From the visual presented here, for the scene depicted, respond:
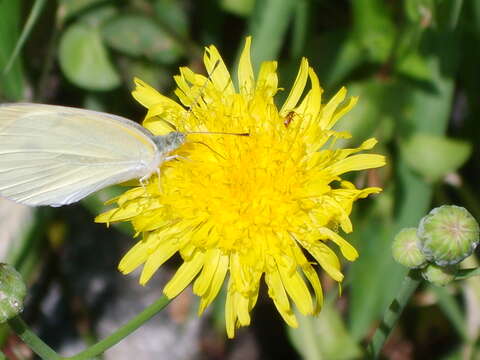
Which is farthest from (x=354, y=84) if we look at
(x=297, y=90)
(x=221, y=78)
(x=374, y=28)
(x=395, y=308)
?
(x=395, y=308)

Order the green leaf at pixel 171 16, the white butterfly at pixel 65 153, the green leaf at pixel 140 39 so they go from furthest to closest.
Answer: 1. the green leaf at pixel 171 16
2. the green leaf at pixel 140 39
3. the white butterfly at pixel 65 153

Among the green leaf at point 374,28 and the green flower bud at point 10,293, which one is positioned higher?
the green leaf at point 374,28

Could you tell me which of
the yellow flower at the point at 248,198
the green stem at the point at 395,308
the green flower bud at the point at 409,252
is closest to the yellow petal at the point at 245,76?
the yellow flower at the point at 248,198

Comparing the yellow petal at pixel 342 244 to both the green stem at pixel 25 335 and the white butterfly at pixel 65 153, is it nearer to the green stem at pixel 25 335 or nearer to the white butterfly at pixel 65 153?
the white butterfly at pixel 65 153

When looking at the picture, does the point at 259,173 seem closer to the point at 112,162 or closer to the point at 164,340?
the point at 112,162

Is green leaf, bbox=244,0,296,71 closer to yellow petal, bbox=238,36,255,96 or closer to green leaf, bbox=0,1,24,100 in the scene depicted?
yellow petal, bbox=238,36,255,96

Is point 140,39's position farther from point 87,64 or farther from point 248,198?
point 248,198

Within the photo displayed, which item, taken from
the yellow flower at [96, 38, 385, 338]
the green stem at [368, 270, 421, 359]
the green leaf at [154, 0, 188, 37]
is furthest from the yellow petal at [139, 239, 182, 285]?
the green leaf at [154, 0, 188, 37]

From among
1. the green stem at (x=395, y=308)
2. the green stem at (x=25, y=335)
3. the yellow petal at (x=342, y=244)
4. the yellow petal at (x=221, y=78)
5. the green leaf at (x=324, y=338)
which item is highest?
the yellow petal at (x=221, y=78)
